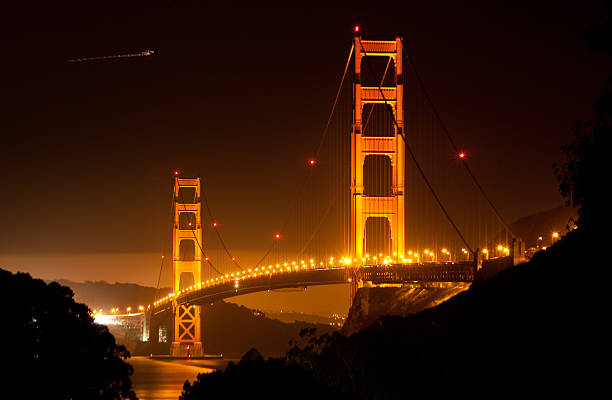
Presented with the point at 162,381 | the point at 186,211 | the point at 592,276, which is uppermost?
the point at 186,211

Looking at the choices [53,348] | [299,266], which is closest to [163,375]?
[299,266]

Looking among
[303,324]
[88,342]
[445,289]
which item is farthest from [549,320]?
[303,324]

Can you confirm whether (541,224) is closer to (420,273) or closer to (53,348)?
(420,273)

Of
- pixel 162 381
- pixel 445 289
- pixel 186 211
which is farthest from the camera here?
pixel 186 211

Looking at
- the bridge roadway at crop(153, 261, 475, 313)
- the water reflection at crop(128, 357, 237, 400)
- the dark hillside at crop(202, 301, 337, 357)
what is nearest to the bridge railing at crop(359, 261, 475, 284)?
the bridge roadway at crop(153, 261, 475, 313)

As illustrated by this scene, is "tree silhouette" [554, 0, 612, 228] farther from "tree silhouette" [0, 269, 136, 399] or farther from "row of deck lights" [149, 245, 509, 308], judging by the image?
"row of deck lights" [149, 245, 509, 308]

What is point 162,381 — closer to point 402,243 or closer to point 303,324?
point 402,243

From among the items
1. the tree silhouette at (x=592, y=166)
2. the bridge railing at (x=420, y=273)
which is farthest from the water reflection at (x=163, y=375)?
the tree silhouette at (x=592, y=166)
